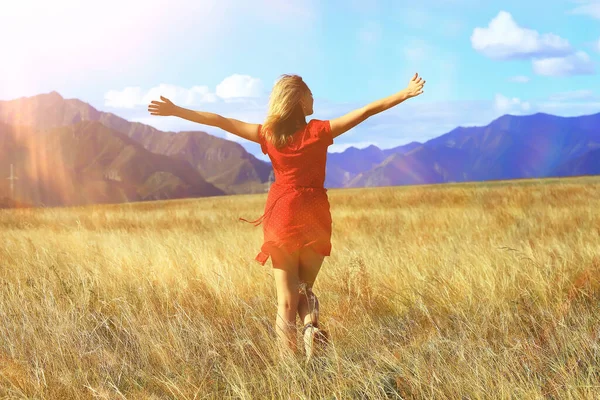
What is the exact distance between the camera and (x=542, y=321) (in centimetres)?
445

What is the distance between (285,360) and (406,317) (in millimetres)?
1504

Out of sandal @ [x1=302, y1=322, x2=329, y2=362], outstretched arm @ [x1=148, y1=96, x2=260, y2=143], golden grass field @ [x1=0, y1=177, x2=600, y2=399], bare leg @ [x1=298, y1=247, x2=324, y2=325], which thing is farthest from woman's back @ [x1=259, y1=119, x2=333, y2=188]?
golden grass field @ [x1=0, y1=177, x2=600, y2=399]

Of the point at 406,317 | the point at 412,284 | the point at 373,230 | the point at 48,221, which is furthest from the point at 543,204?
the point at 48,221

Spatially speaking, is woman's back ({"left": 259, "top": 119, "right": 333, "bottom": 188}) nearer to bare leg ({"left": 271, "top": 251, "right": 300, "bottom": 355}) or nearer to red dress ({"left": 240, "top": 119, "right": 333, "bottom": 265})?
red dress ({"left": 240, "top": 119, "right": 333, "bottom": 265})

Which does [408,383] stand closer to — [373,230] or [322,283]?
[322,283]

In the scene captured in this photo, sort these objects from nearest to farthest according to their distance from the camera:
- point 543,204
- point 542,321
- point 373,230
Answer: point 542,321
point 373,230
point 543,204

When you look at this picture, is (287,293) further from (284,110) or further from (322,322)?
(284,110)

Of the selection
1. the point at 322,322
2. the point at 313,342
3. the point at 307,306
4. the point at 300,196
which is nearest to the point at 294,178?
the point at 300,196

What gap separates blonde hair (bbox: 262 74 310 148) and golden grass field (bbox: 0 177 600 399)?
4.37 ft

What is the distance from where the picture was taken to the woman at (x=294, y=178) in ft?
12.8

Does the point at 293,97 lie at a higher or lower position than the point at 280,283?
higher

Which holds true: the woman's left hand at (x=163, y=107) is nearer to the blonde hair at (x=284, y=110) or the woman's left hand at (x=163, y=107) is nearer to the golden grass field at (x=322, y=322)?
the blonde hair at (x=284, y=110)

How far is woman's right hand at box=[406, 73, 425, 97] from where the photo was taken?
3951 mm

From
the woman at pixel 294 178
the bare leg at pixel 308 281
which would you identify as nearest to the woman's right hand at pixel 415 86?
the woman at pixel 294 178
